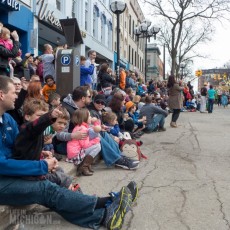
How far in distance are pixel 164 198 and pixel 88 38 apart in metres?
19.4

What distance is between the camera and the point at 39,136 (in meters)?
3.34

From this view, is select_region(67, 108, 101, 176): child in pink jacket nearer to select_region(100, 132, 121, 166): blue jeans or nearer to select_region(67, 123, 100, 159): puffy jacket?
select_region(67, 123, 100, 159): puffy jacket

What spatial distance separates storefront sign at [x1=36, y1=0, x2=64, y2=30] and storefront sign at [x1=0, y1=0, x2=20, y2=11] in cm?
206

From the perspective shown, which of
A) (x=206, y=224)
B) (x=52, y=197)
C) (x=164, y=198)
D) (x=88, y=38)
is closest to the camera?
(x=52, y=197)

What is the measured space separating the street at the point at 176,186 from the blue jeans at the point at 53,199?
18 centimetres

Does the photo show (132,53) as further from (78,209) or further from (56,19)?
(78,209)

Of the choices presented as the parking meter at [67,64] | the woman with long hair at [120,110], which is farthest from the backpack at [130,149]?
the parking meter at [67,64]

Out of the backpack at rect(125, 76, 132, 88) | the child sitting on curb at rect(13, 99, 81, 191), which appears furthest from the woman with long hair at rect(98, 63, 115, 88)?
the child sitting on curb at rect(13, 99, 81, 191)

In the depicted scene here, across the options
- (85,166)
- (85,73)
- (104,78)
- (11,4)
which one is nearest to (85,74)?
(85,73)

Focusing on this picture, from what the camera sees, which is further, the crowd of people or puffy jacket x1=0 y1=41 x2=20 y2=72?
puffy jacket x1=0 y1=41 x2=20 y2=72

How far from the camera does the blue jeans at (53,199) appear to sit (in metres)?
3.20

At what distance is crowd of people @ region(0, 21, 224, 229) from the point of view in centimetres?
321

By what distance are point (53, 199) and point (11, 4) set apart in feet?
33.7

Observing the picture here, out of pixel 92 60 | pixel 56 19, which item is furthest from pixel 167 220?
pixel 56 19
